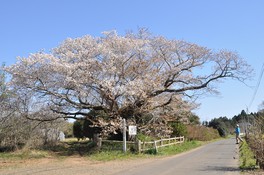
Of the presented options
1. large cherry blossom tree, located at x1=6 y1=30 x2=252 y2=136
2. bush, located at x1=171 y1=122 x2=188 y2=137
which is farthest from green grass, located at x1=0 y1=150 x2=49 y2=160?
bush, located at x1=171 y1=122 x2=188 y2=137

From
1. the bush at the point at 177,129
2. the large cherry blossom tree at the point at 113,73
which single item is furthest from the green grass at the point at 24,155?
the bush at the point at 177,129

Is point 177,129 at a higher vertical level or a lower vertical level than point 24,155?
higher

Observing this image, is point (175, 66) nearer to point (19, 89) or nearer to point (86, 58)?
point (86, 58)

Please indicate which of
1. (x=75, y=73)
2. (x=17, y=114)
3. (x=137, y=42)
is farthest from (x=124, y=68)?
(x=17, y=114)

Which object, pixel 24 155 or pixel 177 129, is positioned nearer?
pixel 24 155

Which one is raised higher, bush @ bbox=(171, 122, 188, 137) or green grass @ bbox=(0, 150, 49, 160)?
bush @ bbox=(171, 122, 188, 137)

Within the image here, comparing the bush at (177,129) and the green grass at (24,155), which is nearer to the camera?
the green grass at (24,155)

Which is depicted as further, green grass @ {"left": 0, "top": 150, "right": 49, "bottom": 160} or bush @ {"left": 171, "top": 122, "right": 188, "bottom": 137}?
bush @ {"left": 171, "top": 122, "right": 188, "bottom": 137}

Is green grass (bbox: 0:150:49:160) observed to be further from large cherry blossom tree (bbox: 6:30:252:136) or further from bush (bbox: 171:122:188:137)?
bush (bbox: 171:122:188:137)

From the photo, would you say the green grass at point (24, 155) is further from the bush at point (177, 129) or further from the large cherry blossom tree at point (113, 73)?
the bush at point (177, 129)

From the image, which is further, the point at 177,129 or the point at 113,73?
the point at 177,129

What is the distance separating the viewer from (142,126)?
96.5ft

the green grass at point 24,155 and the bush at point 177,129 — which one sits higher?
the bush at point 177,129

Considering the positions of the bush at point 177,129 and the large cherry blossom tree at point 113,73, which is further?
the bush at point 177,129
